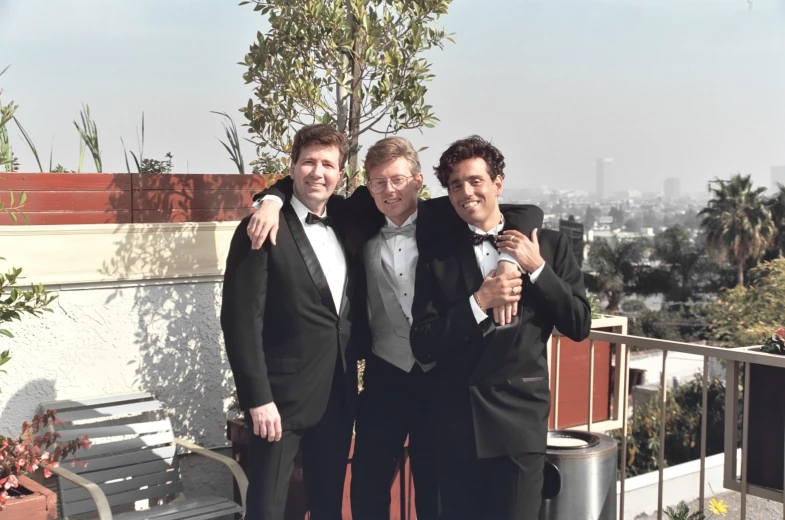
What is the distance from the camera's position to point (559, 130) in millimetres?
86875

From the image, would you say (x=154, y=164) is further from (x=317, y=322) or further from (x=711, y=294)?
(x=711, y=294)

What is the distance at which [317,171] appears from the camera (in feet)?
8.23

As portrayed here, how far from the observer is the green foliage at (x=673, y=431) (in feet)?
36.0

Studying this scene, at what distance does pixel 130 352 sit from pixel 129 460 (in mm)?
528

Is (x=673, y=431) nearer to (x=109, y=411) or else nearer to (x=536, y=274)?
(x=109, y=411)

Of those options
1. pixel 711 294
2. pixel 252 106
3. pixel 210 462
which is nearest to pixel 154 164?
pixel 252 106

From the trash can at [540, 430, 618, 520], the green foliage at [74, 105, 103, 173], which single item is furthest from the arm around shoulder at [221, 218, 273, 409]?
the green foliage at [74, 105, 103, 173]

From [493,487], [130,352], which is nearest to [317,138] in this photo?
[493,487]

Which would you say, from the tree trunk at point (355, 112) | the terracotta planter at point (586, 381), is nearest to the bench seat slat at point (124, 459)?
the tree trunk at point (355, 112)

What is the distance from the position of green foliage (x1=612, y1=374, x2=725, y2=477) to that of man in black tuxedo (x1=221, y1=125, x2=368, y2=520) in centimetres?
754

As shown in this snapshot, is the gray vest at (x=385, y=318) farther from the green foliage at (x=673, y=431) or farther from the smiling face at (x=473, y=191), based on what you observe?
the green foliage at (x=673, y=431)

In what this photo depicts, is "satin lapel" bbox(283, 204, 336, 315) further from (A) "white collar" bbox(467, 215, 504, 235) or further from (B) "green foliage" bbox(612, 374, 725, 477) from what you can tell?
(B) "green foliage" bbox(612, 374, 725, 477)

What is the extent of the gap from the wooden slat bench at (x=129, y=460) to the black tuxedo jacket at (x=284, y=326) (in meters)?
0.83

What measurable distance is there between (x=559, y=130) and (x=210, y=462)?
284 feet
